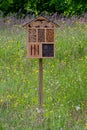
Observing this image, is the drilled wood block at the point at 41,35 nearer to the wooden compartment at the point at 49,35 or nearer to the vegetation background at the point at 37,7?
the wooden compartment at the point at 49,35

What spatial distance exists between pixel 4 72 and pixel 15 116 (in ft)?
9.10

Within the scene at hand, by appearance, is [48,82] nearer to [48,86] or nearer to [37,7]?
[48,86]

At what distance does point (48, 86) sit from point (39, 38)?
128 cm

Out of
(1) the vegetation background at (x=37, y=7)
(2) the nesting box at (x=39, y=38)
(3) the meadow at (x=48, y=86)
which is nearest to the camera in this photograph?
(3) the meadow at (x=48, y=86)

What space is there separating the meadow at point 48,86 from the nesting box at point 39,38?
0.77 metres

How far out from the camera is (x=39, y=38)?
7246 mm

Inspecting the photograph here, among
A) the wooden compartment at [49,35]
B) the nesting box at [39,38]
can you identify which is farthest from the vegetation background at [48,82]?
the wooden compartment at [49,35]

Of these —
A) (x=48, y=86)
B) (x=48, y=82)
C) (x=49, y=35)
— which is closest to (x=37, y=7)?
(x=48, y=82)

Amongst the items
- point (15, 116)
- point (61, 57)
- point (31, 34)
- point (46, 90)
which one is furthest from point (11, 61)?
point (15, 116)

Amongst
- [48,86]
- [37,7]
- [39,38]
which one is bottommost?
[48,86]

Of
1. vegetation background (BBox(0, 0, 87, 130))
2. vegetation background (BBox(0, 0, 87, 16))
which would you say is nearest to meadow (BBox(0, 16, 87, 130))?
vegetation background (BBox(0, 0, 87, 130))

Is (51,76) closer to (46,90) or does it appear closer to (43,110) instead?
(46,90)

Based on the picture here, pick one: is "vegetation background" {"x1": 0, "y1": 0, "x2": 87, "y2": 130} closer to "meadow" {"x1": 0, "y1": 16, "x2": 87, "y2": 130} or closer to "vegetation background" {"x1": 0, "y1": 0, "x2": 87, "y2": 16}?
"meadow" {"x1": 0, "y1": 16, "x2": 87, "y2": 130}

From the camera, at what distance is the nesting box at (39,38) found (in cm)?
722
